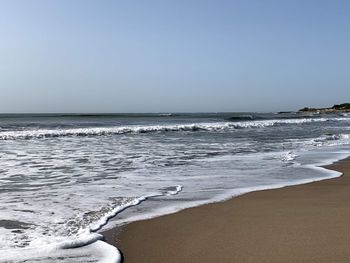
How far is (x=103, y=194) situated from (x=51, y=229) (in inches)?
84.6

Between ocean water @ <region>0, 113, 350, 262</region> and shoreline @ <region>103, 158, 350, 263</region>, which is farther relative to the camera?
ocean water @ <region>0, 113, 350, 262</region>

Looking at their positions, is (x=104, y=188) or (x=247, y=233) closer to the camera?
(x=247, y=233)

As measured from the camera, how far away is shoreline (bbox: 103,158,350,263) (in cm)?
388

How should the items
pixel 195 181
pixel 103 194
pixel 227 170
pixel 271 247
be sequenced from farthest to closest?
pixel 227 170
pixel 195 181
pixel 103 194
pixel 271 247

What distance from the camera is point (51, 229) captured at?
4816 mm

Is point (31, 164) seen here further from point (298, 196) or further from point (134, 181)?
point (298, 196)

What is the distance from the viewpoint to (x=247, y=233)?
180 inches

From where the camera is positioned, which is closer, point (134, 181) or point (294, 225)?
point (294, 225)

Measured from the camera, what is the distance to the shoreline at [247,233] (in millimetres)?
3879

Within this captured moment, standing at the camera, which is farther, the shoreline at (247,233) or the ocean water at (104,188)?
the ocean water at (104,188)

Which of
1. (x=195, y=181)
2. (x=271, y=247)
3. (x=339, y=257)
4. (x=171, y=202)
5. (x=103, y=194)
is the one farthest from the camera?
(x=195, y=181)

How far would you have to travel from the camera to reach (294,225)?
4.82 meters

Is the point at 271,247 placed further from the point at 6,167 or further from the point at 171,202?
the point at 6,167

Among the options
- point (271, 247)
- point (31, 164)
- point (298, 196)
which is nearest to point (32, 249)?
point (271, 247)
